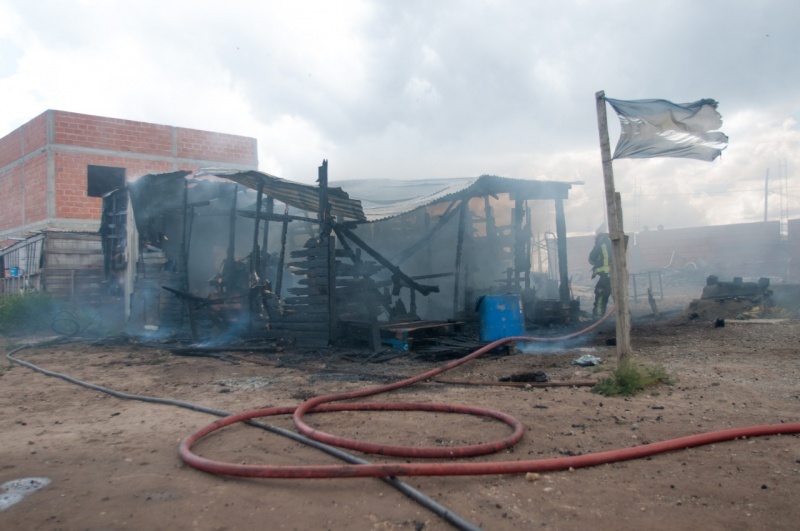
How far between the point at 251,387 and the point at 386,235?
9329mm

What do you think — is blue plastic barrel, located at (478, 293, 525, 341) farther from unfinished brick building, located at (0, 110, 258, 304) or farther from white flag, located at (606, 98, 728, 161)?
unfinished brick building, located at (0, 110, 258, 304)

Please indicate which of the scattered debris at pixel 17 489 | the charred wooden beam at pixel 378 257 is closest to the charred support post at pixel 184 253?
the charred wooden beam at pixel 378 257

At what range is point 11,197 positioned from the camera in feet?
61.6

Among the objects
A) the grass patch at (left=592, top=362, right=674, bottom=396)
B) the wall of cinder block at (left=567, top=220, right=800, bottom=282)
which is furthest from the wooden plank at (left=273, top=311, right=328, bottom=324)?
the wall of cinder block at (left=567, top=220, right=800, bottom=282)

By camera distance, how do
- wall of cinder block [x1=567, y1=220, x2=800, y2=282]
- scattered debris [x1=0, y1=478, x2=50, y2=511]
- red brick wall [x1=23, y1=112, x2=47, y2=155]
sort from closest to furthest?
scattered debris [x1=0, y1=478, x2=50, y2=511]
red brick wall [x1=23, y1=112, x2=47, y2=155]
wall of cinder block [x1=567, y1=220, x2=800, y2=282]

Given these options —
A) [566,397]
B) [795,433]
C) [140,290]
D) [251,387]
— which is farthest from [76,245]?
[795,433]

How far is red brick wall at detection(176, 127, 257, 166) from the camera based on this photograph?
1902 cm

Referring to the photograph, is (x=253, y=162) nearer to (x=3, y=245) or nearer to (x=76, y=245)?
(x=76, y=245)

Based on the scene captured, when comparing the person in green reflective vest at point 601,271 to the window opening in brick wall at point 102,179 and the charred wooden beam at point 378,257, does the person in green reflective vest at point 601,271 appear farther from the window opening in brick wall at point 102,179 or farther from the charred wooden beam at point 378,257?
the window opening in brick wall at point 102,179

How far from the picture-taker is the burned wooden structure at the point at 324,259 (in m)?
8.97

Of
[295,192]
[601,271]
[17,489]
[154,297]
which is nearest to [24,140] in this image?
[154,297]

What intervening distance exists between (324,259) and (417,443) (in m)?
5.49

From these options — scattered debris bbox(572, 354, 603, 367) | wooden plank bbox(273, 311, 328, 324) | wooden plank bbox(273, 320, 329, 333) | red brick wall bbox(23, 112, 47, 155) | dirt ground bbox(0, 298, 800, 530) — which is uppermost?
red brick wall bbox(23, 112, 47, 155)

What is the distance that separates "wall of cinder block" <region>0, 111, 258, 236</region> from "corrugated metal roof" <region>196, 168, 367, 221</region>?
7228 mm
